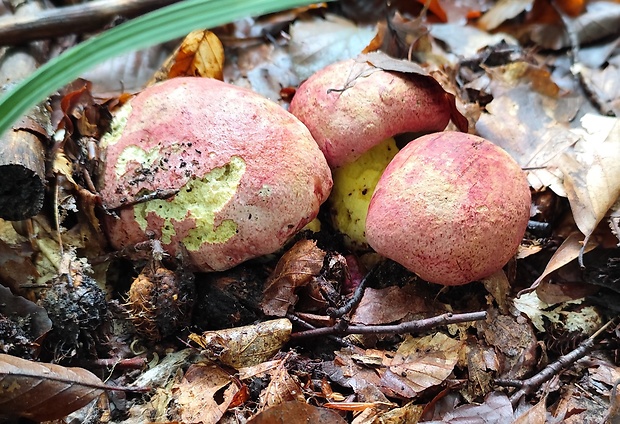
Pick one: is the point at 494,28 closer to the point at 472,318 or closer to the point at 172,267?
the point at 472,318

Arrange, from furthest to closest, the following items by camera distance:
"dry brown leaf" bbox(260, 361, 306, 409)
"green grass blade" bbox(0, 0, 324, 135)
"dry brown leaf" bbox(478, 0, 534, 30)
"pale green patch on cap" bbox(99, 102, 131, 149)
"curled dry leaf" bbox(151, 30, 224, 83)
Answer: "dry brown leaf" bbox(478, 0, 534, 30) < "curled dry leaf" bbox(151, 30, 224, 83) < "pale green patch on cap" bbox(99, 102, 131, 149) < "dry brown leaf" bbox(260, 361, 306, 409) < "green grass blade" bbox(0, 0, 324, 135)

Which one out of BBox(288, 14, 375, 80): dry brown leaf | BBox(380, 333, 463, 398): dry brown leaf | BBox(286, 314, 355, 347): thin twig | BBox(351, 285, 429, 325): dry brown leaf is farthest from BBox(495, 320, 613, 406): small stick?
BBox(288, 14, 375, 80): dry brown leaf

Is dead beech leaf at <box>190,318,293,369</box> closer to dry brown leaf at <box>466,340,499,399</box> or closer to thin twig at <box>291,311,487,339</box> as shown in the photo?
thin twig at <box>291,311,487,339</box>

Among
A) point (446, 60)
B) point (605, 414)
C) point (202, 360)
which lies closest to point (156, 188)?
point (202, 360)

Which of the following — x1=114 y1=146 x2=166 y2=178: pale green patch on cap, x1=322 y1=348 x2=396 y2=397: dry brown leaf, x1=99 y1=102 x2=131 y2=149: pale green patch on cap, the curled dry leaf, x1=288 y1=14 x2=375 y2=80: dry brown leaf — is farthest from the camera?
x1=288 y1=14 x2=375 y2=80: dry brown leaf

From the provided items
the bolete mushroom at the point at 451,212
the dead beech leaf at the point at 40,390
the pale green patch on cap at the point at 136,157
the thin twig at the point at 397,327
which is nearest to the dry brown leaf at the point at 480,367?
the thin twig at the point at 397,327
